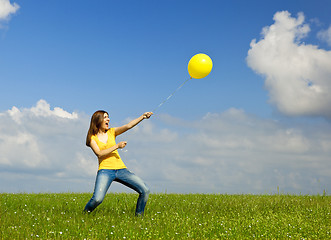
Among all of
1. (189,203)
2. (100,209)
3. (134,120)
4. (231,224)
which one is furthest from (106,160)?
(189,203)

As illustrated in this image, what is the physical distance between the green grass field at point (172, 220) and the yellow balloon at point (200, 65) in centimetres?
391

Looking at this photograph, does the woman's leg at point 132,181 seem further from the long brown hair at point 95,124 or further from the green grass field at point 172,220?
the long brown hair at point 95,124

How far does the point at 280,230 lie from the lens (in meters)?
9.59

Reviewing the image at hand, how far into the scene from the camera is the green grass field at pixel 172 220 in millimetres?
8883

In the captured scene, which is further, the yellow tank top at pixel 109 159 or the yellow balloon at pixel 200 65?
the yellow balloon at pixel 200 65

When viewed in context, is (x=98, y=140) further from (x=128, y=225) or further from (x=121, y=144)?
(x=128, y=225)

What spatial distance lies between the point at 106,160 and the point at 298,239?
4.85 meters

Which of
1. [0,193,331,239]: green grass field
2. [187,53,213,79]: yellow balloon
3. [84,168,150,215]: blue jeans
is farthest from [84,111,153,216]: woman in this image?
[187,53,213,79]: yellow balloon

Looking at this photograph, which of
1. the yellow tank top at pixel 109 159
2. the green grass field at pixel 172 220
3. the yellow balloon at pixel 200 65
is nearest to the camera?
the green grass field at pixel 172 220

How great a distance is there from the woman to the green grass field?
Answer: 2.27 ft

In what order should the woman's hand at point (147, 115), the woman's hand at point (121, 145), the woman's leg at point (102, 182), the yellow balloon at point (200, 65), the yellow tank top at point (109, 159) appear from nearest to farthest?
the woman's hand at point (121, 145)
the woman's leg at point (102, 182)
the yellow tank top at point (109, 159)
the woman's hand at point (147, 115)
the yellow balloon at point (200, 65)

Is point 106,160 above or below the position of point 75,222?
above

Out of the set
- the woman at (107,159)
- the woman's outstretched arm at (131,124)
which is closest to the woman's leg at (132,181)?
the woman at (107,159)

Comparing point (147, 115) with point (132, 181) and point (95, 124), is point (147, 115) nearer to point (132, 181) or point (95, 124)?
point (95, 124)
